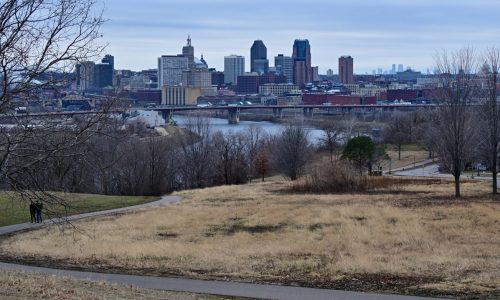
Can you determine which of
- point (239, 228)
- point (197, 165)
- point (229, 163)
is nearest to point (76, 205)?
point (239, 228)

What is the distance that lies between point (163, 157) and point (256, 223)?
38.8 m

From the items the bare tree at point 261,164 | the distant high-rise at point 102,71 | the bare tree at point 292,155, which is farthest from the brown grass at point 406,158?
the distant high-rise at point 102,71

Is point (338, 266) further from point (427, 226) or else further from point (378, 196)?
point (378, 196)

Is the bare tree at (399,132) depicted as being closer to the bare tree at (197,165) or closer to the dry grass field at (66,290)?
the bare tree at (197,165)

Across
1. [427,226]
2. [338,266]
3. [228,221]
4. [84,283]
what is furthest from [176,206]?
[84,283]

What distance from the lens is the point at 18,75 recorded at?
432 inches

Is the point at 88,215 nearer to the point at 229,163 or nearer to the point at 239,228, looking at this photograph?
the point at 239,228

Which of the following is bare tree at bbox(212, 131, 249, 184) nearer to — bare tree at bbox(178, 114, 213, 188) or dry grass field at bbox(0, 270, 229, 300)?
bare tree at bbox(178, 114, 213, 188)

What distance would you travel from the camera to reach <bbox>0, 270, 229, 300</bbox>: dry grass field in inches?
Result: 459

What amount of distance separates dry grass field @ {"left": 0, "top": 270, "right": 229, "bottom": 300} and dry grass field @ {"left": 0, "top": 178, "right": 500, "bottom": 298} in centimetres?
109

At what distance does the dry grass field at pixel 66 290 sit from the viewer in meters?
11.6

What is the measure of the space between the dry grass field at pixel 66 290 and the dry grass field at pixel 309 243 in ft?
3.58

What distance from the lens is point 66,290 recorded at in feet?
40.6

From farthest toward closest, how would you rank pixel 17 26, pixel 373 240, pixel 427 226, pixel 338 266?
pixel 427 226 → pixel 373 240 → pixel 338 266 → pixel 17 26
